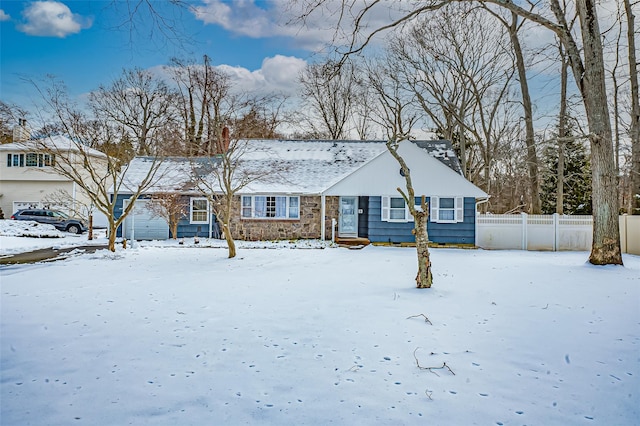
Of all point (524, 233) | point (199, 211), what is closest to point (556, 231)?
point (524, 233)

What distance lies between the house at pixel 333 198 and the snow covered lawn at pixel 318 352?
892cm

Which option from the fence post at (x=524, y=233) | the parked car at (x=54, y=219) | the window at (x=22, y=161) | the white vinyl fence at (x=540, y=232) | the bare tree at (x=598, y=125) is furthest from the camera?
the window at (x=22, y=161)

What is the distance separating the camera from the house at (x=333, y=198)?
53.6 ft

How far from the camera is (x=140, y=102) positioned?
80.8 ft

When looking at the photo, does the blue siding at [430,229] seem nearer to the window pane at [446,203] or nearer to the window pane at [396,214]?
the window pane at [396,214]

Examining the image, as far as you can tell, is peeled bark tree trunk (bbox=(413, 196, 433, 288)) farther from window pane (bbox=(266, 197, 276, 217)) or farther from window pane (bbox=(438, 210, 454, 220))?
window pane (bbox=(266, 197, 276, 217))

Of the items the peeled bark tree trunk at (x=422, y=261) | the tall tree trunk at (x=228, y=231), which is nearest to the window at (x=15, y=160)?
the tall tree trunk at (x=228, y=231)

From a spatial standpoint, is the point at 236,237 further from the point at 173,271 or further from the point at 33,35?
the point at 33,35

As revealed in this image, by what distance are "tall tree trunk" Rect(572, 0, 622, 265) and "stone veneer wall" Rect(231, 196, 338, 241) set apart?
32.3 feet

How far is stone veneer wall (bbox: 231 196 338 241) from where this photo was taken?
1741cm

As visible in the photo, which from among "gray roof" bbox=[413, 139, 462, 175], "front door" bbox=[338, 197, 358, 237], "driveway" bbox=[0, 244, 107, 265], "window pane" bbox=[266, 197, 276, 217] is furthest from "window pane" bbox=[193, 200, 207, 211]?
"gray roof" bbox=[413, 139, 462, 175]

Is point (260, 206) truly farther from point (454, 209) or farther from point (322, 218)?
point (454, 209)

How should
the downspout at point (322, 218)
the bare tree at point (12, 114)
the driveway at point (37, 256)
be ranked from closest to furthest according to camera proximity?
1. the driveway at point (37, 256)
2. the bare tree at point (12, 114)
3. the downspout at point (322, 218)

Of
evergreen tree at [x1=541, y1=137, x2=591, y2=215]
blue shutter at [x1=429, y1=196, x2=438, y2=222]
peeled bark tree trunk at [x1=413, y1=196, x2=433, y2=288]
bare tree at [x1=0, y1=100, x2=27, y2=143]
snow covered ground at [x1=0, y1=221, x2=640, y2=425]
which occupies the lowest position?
snow covered ground at [x1=0, y1=221, x2=640, y2=425]
